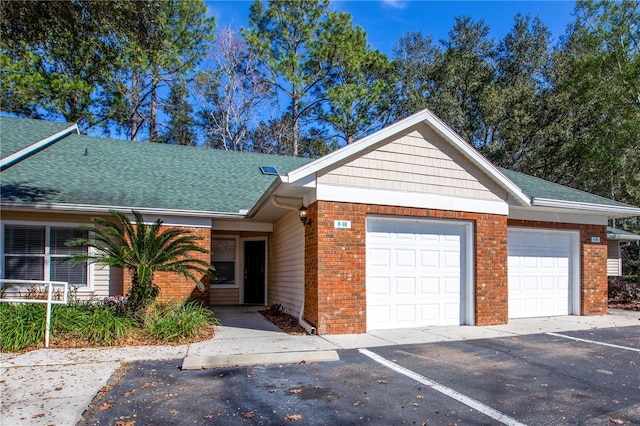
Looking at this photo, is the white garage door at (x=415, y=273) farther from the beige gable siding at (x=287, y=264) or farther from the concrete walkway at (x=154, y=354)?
the beige gable siding at (x=287, y=264)

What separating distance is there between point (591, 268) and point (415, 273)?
5.66 metres

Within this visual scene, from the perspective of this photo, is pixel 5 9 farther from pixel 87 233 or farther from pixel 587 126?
pixel 587 126

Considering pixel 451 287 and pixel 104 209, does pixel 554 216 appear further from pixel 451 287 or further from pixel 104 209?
pixel 104 209

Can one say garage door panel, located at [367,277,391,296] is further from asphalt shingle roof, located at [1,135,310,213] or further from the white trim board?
asphalt shingle roof, located at [1,135,310,213]

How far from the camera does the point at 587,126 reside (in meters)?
24.7

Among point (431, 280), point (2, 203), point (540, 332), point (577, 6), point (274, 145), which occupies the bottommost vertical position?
point (540, 332)

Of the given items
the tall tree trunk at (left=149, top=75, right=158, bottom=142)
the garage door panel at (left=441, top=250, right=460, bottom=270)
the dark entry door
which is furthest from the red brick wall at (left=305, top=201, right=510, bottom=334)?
the tall tree trunk at (left=149, top=75, right=158, bottom=142)

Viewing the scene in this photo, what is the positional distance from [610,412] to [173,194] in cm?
1018

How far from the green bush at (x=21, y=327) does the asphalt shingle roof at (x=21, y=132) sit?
5180 millimetres

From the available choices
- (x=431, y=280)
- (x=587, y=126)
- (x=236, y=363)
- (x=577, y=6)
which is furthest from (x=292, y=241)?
(x=587, y=126)

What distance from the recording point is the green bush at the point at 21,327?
7.09 meters

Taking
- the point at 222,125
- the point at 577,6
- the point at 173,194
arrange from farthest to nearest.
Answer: the point at 222,125, the point at 577,6, the point at 173,194

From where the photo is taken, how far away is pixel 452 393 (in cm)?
512

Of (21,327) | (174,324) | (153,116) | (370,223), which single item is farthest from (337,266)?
(153,116)
